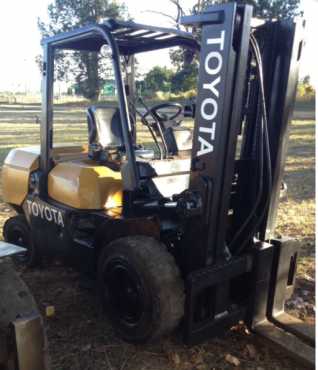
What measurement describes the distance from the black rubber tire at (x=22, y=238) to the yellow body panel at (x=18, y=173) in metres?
0.25

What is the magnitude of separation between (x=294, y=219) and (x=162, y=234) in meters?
3.73

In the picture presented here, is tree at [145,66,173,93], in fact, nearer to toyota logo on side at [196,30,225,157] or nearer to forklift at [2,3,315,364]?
forklift at [2,3,315,364]

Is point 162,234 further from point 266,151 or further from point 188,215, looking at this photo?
point 266,151

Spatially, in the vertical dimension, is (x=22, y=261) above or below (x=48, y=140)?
below

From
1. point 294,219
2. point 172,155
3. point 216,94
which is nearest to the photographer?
point 216,94

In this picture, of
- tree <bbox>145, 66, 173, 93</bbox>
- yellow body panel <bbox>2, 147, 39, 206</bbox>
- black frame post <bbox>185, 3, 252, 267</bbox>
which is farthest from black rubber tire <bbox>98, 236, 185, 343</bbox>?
tree <bbox>145, 66, 173, 93</bbox>

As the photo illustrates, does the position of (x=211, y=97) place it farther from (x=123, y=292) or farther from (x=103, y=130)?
(x=123, y=292)

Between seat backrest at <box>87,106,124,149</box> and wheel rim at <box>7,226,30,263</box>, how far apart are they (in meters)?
1.42

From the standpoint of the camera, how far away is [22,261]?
4848mm

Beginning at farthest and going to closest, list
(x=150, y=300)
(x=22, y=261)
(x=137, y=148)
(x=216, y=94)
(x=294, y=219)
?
(x=294, y=219), (x=22, y=261), (x=137, y=148), (x=150, y=300), (x=216, y=94)

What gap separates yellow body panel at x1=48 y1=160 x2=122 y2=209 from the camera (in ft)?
12.4

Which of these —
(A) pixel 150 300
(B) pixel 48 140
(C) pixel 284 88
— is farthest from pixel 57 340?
(C) pixel 284 88

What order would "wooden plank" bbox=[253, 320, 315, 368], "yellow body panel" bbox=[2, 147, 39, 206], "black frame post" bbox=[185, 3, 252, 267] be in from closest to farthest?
"black frame post" bbox=[185, 3, 252, 267] → "wooden plank" bbox=[253, 320, 315, 368] → "yellow body panel" bbox=[2, 147, 39, 206]

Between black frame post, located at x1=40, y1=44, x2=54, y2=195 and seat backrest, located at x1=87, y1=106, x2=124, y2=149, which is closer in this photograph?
black frame post, located at x1=40, y1=44, x2=54, y2=195
